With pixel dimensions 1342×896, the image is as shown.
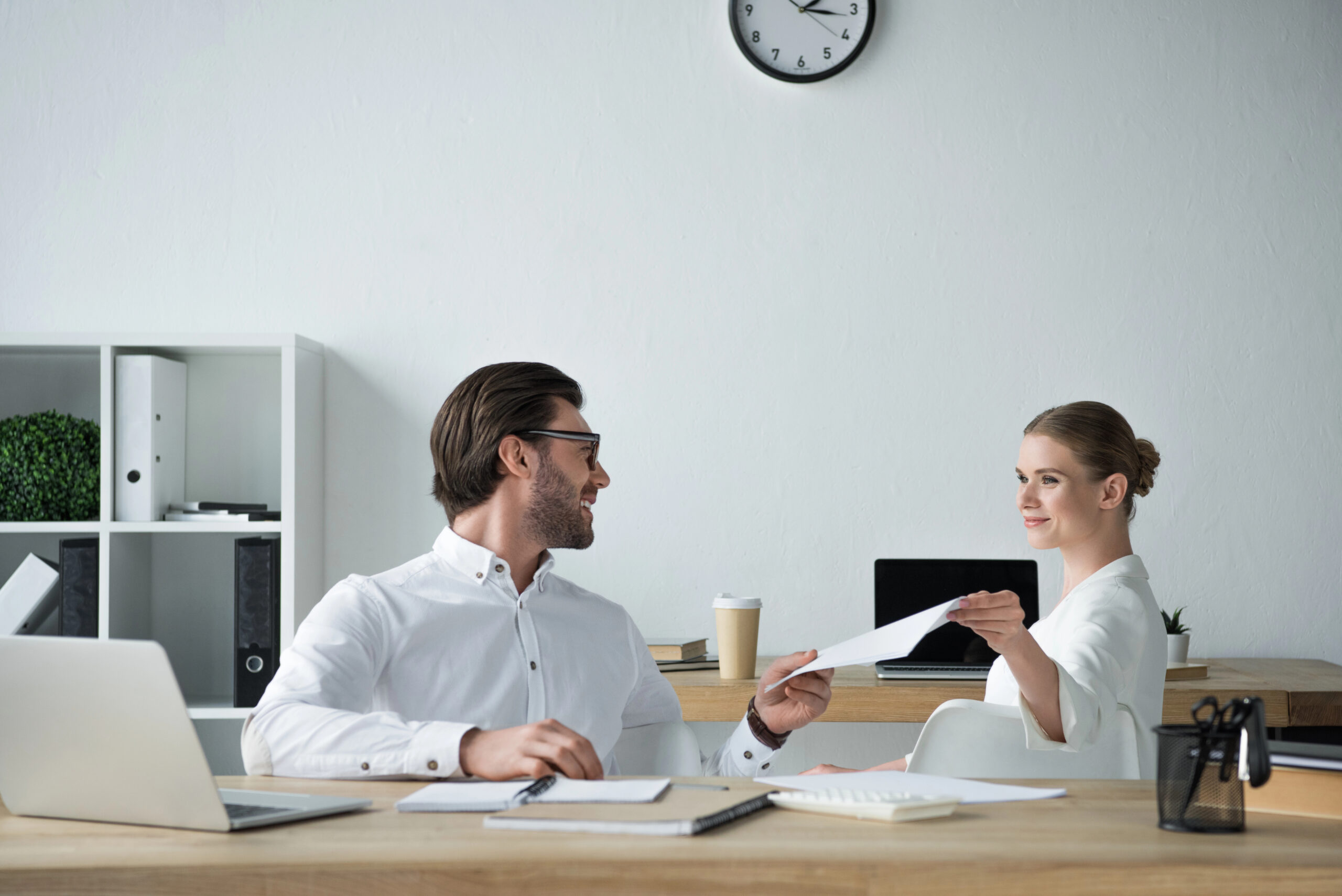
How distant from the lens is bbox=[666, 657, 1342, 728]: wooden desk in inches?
86.4

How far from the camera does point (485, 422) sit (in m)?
1.78

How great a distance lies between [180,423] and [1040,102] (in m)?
2.30

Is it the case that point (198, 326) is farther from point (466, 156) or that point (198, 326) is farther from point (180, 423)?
point (466, 156)

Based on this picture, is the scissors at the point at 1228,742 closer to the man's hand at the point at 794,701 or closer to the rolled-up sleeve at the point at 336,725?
the man's hand at the point at 794,701

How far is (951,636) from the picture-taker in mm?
2473

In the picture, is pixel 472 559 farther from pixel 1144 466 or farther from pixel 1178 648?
pixel 1178 648

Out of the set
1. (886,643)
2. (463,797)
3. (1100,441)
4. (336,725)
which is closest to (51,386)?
(336,725)

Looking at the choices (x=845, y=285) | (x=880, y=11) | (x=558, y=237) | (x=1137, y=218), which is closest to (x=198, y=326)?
(x=558, y=237)

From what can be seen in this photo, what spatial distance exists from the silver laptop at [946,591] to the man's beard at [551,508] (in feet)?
3.14

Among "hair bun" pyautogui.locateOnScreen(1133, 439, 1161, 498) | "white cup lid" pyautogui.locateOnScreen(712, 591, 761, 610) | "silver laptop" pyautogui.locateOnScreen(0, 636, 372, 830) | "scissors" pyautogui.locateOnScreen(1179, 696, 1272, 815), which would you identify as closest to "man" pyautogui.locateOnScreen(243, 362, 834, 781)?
"silver laptop" pyautogui.locateOnScreen(0, 636, 372, 830)

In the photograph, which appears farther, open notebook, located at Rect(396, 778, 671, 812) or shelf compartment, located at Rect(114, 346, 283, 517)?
shelf compartment, located at Rect(114, 346, 283, 517)

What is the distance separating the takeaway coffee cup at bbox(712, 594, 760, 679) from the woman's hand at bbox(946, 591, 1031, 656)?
88cm

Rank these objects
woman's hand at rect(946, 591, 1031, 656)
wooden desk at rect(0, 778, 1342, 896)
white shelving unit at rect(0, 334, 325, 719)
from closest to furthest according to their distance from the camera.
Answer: wooden desk at rect(0, 778, 1342, 896) < woman's hand at rect(946, 591, 1031, 656) < white shelving unit at rect(0, 334, 325, 719)

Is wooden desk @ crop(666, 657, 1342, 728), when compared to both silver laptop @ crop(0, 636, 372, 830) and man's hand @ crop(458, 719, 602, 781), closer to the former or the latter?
man's hand @ crop(458, 719, 602, 781)
